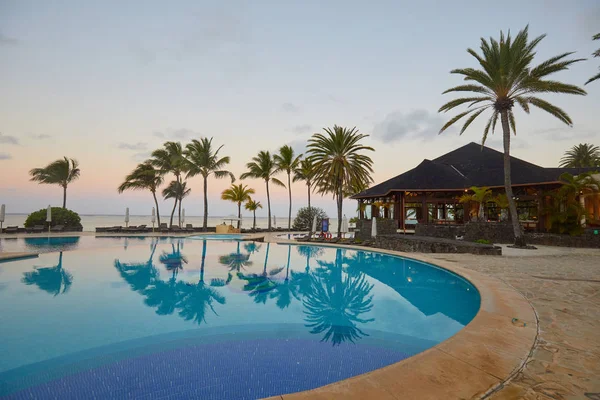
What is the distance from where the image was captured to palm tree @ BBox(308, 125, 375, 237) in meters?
23.9

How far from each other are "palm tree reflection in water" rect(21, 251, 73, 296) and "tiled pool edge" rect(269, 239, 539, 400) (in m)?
10.1

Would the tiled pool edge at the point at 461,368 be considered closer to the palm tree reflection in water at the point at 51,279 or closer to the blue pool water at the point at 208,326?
the blue pool water at the point at 208,326

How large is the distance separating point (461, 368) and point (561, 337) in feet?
7.47

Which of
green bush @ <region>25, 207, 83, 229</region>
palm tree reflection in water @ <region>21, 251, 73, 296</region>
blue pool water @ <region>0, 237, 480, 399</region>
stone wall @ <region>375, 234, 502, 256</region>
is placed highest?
green bush @ <region>25, 207, 83, 229</region>

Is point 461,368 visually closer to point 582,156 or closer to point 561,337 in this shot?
point 561,337

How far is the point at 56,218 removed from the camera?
28594mm

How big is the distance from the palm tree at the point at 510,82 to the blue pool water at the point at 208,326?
13.2 meters

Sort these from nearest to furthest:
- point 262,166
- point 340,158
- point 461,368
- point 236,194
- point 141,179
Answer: point 461,368, point 340,158, point 141,179, point 236,194, point 262,166

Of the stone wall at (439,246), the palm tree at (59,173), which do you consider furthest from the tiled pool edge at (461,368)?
the palm tree at (59,173)

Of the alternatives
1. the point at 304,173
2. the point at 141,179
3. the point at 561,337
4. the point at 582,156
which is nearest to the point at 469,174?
the point at 304,173

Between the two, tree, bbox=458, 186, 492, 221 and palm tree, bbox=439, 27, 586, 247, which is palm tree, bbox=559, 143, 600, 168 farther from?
palm tree, bbox=439, 27, 586, 247

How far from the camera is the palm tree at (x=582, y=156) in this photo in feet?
132

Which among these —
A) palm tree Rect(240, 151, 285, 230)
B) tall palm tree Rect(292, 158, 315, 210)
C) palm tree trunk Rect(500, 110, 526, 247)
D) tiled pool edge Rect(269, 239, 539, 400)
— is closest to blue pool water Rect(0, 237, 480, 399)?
tiled pool edge Rect(269, 239, 539, 400)

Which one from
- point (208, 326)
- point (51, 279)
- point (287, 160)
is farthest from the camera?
point (287, 160)
